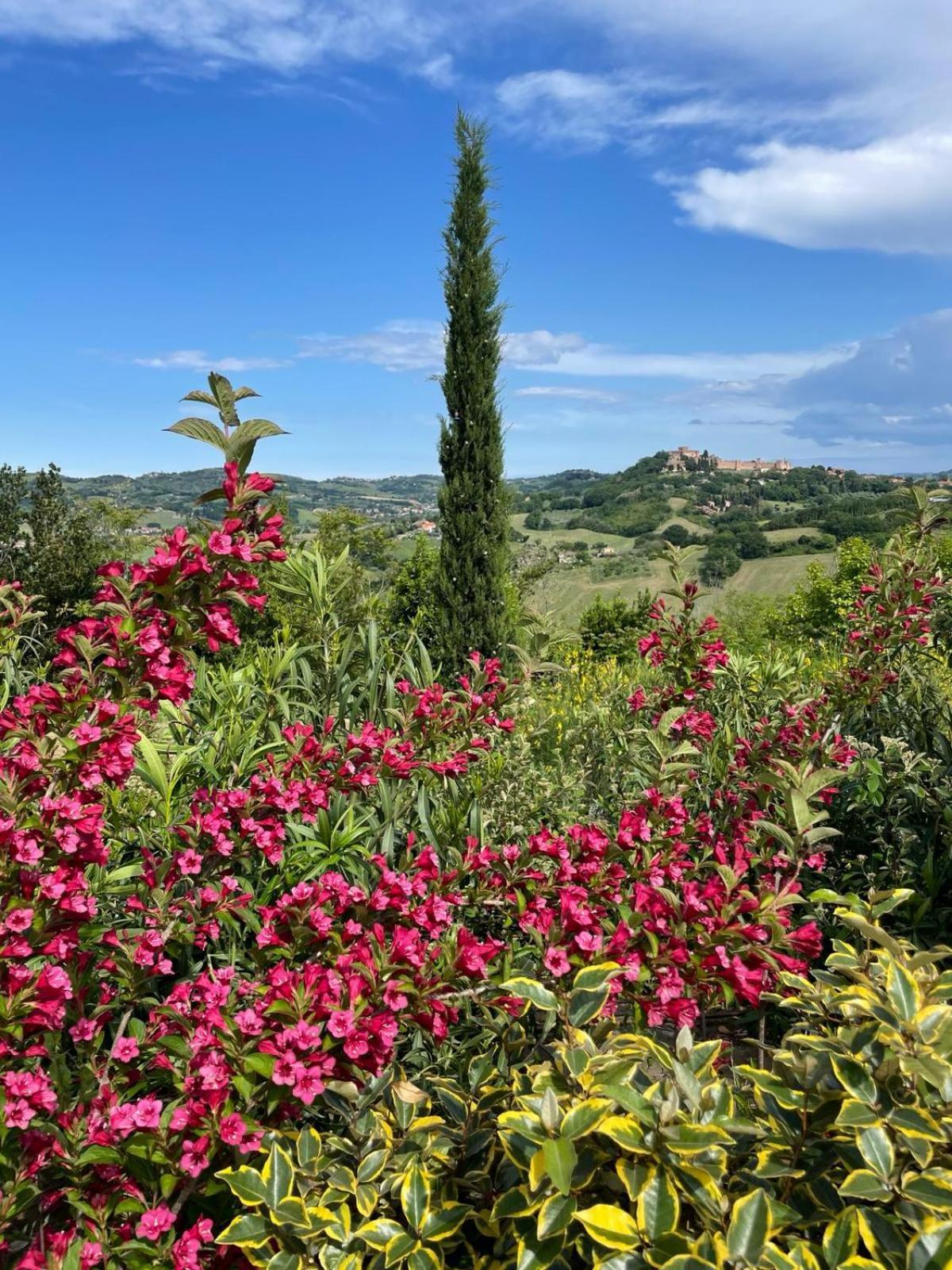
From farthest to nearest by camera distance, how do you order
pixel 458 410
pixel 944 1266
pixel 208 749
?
1. pixel 458 410
2. pixel 208 749
3. pixel 944 1266

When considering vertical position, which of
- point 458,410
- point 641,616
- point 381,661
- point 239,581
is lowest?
point 641,616

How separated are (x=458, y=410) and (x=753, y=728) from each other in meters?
7.96

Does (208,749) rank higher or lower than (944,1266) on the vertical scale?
higher

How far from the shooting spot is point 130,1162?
55.5 inches

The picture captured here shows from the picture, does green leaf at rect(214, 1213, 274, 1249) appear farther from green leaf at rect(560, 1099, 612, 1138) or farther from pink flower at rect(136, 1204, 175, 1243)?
green leaf at rect(560, 1099, 612, 1138)

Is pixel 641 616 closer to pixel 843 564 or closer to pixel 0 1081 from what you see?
pixel 843 564

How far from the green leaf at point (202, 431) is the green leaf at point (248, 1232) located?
53.2 inches

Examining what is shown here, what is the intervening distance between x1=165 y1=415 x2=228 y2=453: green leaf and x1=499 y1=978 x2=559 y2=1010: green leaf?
1172 millimetres

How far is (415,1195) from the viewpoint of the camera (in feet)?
4.11

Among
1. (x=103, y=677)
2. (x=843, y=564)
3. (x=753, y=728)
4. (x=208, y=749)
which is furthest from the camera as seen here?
(x=843, y=564)

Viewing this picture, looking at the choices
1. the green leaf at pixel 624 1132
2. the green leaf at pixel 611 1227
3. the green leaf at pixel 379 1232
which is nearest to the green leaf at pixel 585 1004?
the green leaf at pixel 624 1132

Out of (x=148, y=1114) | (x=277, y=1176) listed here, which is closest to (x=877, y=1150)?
(x=277, y=1176)

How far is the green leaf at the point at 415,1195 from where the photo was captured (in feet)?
4.04

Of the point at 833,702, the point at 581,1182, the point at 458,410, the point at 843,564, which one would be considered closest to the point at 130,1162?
the point at 581,1182
